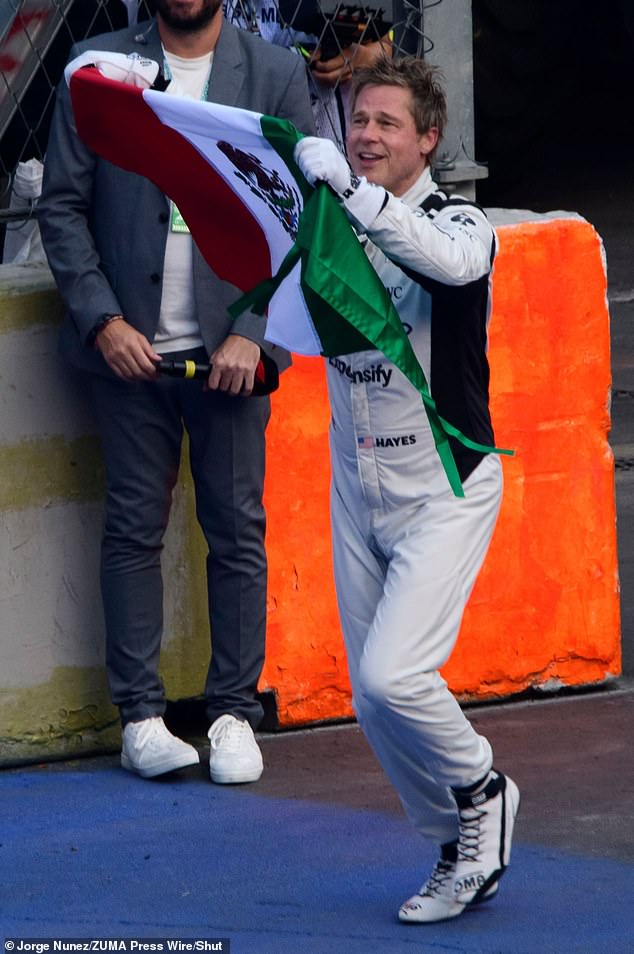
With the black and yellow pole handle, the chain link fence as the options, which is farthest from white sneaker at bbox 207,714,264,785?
the chain link fence

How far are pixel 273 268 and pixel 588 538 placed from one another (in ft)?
5.89

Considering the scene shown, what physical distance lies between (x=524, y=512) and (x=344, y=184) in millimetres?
2216

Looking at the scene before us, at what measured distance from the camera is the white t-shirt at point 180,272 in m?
5.00

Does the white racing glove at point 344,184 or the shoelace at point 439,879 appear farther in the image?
the shoelace at point 439,879

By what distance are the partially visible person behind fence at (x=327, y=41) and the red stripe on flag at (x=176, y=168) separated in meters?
1.12

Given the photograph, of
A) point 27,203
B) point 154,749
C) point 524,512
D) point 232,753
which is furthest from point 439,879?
point 27,203

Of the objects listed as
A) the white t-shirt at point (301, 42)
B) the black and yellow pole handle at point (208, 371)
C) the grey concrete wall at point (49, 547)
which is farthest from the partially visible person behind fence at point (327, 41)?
the grey concrete wall at point (49, 547)

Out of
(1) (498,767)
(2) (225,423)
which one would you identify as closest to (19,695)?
(2) (225,423)

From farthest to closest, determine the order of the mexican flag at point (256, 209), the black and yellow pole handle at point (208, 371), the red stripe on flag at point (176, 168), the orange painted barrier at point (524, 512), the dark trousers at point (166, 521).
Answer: the orange painted barrier at point (524, 512) < the dark trousers at point (166, 521) < the black and yellow pole handle at point (208, 371) < the red stripe on flag at point (176, 168) < the mexican flag at point (256, 209)

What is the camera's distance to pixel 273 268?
14.7 ft

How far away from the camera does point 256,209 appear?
4422mm

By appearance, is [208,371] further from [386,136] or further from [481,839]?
[481,839]

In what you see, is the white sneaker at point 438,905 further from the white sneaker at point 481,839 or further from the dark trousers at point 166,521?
the dark trousers at point 166,521

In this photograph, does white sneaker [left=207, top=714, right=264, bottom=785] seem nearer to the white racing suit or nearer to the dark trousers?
the dark trousers
